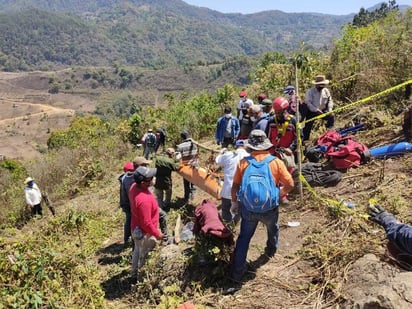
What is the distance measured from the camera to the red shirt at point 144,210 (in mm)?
4617

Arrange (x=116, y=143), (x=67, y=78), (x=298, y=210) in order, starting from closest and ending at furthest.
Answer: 1. (x=298, y=210)
2. (x=116, y=143)
3. (x=67, y=78)

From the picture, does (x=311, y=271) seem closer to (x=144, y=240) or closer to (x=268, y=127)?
(x=144, y=240)

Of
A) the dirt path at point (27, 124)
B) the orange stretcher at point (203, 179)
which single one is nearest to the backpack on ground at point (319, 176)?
the orange stretcher at point (203, 179)

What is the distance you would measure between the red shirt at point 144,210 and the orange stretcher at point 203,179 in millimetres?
1945

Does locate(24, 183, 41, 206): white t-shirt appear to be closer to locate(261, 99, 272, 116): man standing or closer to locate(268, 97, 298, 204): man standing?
locate(261, 99, 272, 116): man standing

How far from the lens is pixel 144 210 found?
15.2 feet

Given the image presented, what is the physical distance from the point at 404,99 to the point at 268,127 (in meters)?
3.86

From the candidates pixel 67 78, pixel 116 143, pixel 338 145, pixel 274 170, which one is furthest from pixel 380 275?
pixel 67 78

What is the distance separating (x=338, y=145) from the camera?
22.1 feet

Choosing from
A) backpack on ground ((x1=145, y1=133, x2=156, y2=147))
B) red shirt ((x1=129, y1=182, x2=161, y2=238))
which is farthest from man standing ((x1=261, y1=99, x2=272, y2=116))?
backpack on ground ((x1=145, y1=133, x2=156, y2=147))

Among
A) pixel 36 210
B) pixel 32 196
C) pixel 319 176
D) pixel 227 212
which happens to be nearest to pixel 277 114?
pixel 319 176

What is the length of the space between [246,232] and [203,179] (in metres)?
2.62

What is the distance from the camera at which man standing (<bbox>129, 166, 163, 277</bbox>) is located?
4605mm

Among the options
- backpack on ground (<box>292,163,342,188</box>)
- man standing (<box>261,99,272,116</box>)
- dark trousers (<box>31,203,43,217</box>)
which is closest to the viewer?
backpack on ground (<box>292,163,342,188</box>)
